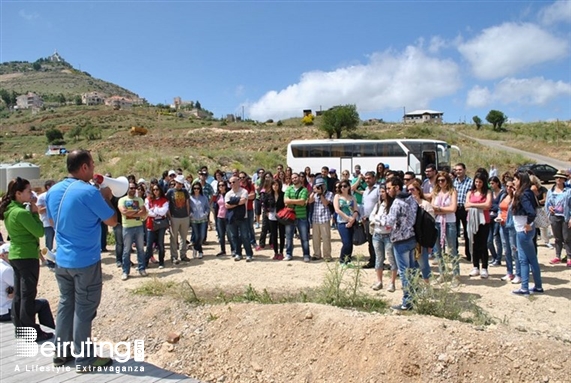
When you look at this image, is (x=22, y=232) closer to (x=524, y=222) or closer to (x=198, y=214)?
(x=198, y=214)

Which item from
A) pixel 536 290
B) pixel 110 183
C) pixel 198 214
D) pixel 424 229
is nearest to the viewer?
pixel 110 183

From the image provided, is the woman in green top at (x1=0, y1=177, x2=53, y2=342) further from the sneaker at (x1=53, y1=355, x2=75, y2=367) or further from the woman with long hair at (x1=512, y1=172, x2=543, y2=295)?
the woman with long hair at (x1=512, y1=172, x2=543, y2=295)

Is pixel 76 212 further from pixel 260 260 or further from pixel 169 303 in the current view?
pixel 260 260

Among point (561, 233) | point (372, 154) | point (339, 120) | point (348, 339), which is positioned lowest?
point (348, 339)

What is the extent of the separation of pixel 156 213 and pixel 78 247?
15.7ft

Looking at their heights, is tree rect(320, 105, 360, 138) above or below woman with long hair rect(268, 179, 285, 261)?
above

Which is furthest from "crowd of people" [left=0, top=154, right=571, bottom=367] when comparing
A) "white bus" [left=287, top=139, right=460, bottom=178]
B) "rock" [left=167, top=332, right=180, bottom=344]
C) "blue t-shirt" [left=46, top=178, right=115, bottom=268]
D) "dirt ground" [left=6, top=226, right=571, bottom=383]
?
"white bus" [left=287, top=139, right=460, bottom=178]

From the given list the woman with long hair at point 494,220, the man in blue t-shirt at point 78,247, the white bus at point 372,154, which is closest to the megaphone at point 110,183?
the man in blue t-shirt at point 78,247

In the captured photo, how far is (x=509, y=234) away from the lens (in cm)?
694

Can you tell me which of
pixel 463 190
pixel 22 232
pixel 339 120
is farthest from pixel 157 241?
pixel 339 120

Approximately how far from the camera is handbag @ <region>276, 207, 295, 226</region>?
8.72m
